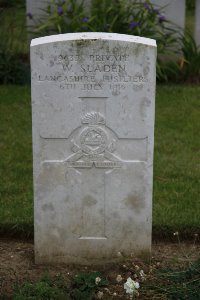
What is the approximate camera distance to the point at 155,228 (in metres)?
4.92

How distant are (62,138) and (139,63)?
613 mm

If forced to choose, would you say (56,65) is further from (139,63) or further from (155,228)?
(155,228)

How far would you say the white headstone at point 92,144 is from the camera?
13.6 feet

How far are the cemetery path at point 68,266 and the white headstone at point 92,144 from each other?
6 centimetres

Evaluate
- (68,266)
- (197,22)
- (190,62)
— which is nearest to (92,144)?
(68,266)

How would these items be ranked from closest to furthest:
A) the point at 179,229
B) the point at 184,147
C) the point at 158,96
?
1. the point at 179,229
2. the point at 184,147
3. the point at 158,96

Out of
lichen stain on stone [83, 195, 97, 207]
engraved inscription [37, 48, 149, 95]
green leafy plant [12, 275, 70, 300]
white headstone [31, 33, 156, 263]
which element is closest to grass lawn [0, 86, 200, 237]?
white headstone [31, 33, 156, 263]

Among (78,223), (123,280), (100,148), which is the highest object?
(100,148)

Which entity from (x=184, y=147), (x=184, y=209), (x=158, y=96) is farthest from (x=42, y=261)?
(x=158, y=96)

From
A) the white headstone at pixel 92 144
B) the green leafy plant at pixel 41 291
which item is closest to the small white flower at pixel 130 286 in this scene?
the green leafy plant at pixel 41 291

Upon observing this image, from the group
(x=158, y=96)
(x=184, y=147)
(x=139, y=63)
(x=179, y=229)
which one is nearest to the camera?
(x=139, y=63)

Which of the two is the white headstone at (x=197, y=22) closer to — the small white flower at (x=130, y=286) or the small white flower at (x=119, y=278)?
the small white flower at (x=119, y=278)

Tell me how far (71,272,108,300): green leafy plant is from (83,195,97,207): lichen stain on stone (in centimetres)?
41

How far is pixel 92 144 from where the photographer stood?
4.27 m
